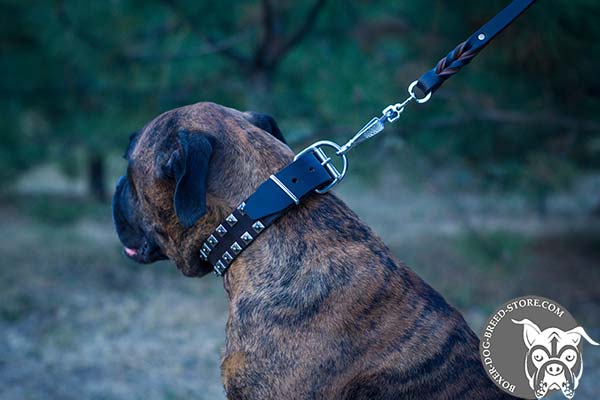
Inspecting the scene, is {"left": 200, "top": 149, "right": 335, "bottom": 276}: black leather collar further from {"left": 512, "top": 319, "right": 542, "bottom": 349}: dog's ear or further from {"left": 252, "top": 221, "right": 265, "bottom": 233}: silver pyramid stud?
{"left": 512, "top": 319, "right": 542, "bottom": 349}: dog's ear

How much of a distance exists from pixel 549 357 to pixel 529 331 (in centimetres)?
11

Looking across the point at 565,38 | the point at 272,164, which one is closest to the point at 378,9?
the point at 565,38

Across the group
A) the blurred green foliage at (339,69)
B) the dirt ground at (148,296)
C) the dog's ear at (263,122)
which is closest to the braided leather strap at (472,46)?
the dog's ear at (263,122)

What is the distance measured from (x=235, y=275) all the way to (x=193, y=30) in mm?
4255

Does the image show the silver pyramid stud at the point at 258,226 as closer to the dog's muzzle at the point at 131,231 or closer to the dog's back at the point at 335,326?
the dog's back at the point at 335,326

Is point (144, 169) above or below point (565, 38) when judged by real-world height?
below

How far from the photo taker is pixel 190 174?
2.16m

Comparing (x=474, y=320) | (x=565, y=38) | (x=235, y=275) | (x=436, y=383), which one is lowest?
(x=436, y=383)

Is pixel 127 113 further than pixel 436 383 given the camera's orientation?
Yes

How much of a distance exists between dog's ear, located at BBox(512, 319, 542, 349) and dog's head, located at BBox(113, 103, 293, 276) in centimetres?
104

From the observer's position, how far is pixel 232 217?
7.36 ft

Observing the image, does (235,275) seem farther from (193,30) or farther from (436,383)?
(193,30)

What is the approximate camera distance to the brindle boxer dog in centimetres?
209

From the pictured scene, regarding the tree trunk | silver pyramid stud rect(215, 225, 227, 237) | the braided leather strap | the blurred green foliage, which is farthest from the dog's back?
the tree trunk
